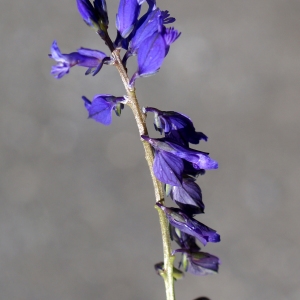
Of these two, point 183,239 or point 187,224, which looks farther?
point 183,239

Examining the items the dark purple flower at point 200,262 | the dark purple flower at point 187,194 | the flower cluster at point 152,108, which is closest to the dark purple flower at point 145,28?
the flower cluster at point 152,108

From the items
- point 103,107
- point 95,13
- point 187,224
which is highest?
point 95,13

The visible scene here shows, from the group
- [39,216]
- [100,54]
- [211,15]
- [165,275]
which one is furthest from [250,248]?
[100,54]

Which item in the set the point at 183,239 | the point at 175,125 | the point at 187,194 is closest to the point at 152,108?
the point at 175,125

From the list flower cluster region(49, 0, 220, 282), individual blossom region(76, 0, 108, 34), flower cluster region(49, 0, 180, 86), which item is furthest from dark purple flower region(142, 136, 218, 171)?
individual blossom region(76, 0, 108, 34)

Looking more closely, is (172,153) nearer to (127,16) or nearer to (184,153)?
(184,153)

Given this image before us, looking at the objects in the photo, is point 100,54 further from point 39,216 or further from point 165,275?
point 39,216
